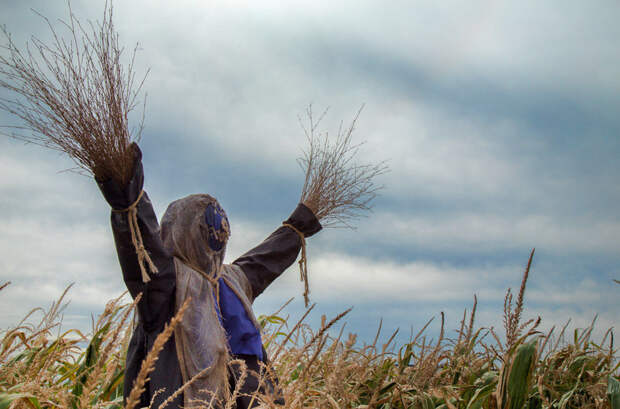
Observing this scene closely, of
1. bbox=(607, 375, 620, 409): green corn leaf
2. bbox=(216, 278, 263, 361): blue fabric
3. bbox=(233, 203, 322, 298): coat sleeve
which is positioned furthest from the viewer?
bbox=(233, 203, 322, 298): coat sleeve

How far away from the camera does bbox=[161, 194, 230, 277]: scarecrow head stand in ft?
9.13

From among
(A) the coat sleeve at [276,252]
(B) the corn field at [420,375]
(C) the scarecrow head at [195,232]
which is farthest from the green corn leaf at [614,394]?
(A) the coat sleeve at [276,252]

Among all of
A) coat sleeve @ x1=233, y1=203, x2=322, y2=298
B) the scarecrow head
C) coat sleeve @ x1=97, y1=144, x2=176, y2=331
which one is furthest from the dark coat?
coat sleeve @ x1=233, y1=203, x2=322, y2=298

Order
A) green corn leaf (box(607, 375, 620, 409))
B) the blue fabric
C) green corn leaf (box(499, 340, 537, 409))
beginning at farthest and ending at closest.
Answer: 1. the blue fabric
2. green corn leaf (box(607, 375, 620, 409))
3. green corn leaf (box(499, 340, 537, 409))

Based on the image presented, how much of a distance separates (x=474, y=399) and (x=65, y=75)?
2.23 meters

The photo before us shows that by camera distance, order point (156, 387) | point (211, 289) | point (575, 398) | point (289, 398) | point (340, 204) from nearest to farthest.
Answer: point (289, 398)
point (575, 398)
point (156, 387)
point (211, 289)
point (340, 204)

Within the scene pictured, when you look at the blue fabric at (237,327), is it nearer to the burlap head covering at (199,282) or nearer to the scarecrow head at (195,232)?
the burlap head covering at (199,282)

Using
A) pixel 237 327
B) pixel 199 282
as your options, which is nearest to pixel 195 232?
pixel 199 282

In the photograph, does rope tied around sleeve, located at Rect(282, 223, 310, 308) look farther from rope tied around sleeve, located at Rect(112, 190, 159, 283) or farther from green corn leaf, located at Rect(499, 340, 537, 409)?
green corn leaf, located at Rect(499, 340, 537, 409)

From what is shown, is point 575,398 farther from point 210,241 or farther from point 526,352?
point 210,241

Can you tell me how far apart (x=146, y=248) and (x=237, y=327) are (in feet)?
2.28

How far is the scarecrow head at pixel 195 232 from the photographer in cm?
278

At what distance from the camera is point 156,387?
99.3 inches

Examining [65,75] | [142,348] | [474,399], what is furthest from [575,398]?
[65,75]
